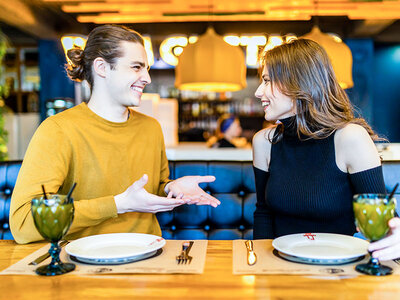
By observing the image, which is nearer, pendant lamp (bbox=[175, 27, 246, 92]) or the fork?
the fork

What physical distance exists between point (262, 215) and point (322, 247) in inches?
22.8

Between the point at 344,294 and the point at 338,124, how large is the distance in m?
0.84

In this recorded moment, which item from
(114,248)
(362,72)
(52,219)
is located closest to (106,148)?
(114,248)

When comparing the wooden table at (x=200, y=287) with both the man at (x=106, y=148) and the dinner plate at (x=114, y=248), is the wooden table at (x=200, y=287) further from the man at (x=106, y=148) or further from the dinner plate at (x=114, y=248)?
the man at (x=106, y=148)

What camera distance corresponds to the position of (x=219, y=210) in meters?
2.08

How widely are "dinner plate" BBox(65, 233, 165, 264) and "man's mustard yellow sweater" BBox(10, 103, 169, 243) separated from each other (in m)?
0.16

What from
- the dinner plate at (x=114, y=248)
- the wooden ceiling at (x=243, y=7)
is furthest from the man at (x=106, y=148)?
the wooden ceiling at (x=243, y=7)

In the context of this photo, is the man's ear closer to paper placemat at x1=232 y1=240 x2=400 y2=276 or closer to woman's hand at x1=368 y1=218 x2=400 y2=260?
paper placemat at x1=232 y1=240 x2=400 y2=276

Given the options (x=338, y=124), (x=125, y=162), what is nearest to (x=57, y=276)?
→ (x=125, y=162)

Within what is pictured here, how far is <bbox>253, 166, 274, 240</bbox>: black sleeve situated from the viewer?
171 cm

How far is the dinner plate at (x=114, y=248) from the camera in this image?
3.52 feet

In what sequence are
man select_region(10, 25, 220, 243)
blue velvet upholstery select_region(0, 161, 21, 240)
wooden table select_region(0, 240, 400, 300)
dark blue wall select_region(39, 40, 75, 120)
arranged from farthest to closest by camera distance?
1. dark blue wall select_region(39, 40, 75, 120)
2. blue velvet upholstery select_region(0, 161, 21, 240)
3. man select_region(10, 25, 220, 243)
4. wooden table select_region(0, 240, 400, 300)

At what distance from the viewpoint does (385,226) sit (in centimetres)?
98

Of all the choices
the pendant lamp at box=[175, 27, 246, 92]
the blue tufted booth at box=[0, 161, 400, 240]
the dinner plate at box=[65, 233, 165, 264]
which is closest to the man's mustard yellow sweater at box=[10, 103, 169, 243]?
the dinner plate at box=[65, 233, 165, 264]
